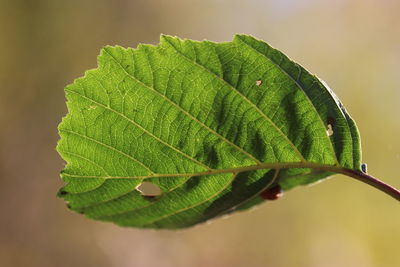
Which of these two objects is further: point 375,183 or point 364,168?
point 364,168

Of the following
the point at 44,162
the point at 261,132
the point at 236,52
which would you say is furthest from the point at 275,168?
the point at 44,162

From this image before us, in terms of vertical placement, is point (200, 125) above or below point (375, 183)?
above

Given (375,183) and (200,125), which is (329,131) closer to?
(375,183)

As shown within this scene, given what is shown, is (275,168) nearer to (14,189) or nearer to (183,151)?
(183,151)

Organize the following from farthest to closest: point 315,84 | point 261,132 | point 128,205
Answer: point 128,205 < point 261,132 < point 315,84

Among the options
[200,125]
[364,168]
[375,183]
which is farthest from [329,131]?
[200,125]

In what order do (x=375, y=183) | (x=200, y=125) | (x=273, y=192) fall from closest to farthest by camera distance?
(x=375, y=183) → (x=200, y=125) → (x=273, y=192)

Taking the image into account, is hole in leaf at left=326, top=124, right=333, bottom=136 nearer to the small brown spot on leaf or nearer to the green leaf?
the green leaf

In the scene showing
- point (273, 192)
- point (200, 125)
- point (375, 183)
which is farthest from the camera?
point (273, 192)

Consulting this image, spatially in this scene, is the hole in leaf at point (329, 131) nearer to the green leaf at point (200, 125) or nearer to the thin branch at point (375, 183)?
the green leaf at point (200, 125)
